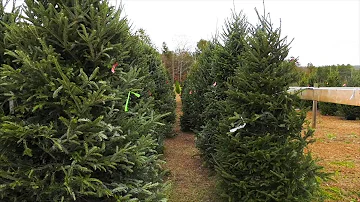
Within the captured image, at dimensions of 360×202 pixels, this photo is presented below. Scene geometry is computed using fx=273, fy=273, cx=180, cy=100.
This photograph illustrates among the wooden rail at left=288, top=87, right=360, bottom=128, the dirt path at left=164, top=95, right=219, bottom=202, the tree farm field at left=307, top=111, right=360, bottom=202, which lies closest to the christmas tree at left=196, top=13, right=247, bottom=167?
the dirt path at left=164, top=95, right=219, bottom=202

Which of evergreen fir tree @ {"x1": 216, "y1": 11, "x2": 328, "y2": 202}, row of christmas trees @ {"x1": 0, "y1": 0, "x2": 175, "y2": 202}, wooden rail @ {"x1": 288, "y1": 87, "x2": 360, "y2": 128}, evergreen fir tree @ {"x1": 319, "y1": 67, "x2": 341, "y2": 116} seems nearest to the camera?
row of christmas trees @ {"x1": 0, "y1": 0, "x2": 175, "y2": 202}

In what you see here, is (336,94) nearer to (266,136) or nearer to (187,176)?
(266,136)

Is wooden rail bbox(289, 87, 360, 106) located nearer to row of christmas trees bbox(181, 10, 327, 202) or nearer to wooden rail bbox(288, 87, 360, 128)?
wooden rail bbox(288, 87, 360, 128)

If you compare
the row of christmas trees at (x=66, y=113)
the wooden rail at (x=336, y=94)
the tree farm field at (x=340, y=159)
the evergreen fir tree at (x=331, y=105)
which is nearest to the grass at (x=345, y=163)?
the tree farm field at (x=340, y=159)

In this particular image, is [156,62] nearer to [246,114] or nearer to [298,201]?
[246,114]

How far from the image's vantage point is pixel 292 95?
3303 millimetres

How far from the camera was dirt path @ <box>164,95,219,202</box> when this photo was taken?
13.8 feet

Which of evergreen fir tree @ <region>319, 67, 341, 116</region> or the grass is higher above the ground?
evergreen fir tree @ <region>319, 67, 341, 116</region>

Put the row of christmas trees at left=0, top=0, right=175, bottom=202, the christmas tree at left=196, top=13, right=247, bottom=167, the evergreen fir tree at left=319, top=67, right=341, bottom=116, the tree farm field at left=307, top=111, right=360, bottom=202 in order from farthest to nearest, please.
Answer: the evergreen fir tree at left=319, top=67, right=341, bottom=116 < the christmas tree at left=196, top=13, right=247, bottom=167 < the tree farm field at left=307, top=111, right=360, bottom=202 < the row of christmas trees at left=0, top=0, right=175, bottom=202

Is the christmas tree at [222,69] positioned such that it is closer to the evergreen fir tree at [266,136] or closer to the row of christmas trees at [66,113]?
the evergreen fir tree at [266,136]

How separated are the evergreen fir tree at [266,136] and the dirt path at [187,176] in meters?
0.87

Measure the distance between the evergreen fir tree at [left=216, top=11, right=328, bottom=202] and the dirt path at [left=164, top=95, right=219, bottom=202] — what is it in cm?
87

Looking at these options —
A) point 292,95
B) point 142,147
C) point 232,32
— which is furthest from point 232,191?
point 232,32

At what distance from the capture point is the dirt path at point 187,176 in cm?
420
